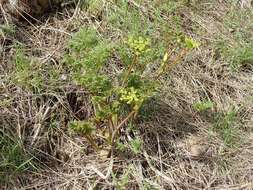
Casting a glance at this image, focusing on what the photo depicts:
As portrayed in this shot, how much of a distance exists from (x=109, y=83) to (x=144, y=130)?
41cm

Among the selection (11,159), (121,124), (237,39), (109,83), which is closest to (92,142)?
(121,124)

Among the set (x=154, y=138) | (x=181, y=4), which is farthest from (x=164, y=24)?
(x=154, y=138)

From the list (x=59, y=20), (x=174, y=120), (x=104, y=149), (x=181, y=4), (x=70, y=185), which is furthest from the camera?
(x=181, y=4)

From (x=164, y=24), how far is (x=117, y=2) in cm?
38

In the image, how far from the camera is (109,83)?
2473 mm

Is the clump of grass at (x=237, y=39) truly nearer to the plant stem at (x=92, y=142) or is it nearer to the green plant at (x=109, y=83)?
the green plant at (x=109, y=83)

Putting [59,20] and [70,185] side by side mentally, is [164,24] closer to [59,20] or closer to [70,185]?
[59,20]

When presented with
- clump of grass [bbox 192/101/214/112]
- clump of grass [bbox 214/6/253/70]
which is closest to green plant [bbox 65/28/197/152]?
clump of grass [bbox 192/101/214/112]

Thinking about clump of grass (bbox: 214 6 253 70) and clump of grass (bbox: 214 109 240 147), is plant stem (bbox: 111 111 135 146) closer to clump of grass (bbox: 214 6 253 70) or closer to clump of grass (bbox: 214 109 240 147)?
clump of grass (bbox: 214 109 240 147)

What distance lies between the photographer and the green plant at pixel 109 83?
7.77ft

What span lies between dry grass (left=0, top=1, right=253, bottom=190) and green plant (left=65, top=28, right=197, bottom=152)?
0.42 feet

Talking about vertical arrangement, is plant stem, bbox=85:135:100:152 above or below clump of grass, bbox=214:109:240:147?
below

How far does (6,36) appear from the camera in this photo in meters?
2.94

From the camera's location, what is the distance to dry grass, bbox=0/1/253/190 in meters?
2.53
